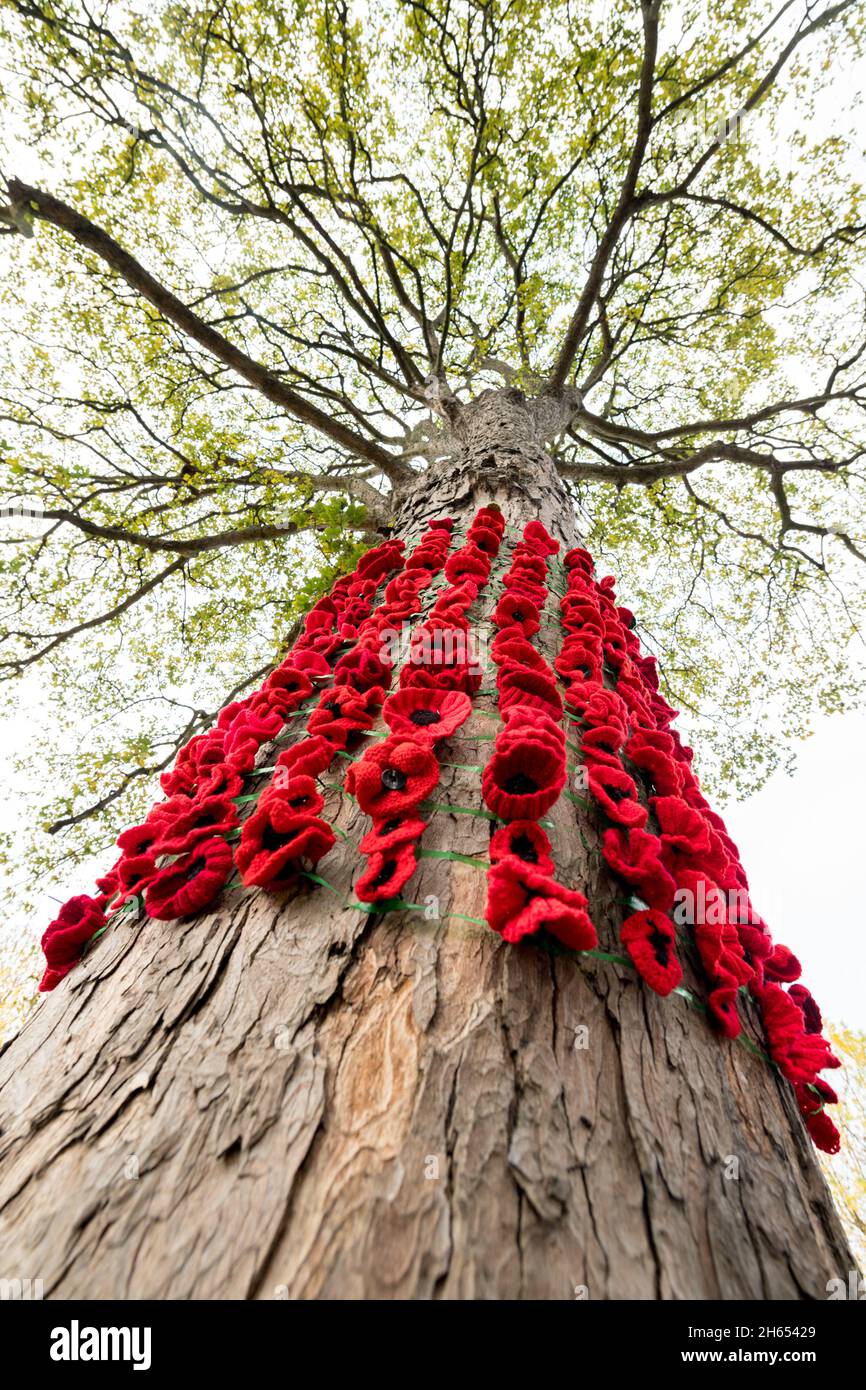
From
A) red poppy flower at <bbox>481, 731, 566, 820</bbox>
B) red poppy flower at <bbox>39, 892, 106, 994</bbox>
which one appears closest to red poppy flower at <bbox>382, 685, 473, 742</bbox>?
red poppy flower at <bbox>481, 731, 566, 820</bbox>

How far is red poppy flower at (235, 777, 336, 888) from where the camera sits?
998 millimetres

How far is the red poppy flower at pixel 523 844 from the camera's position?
0.94m

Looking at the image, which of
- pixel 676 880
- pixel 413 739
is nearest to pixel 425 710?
pixel 413 739

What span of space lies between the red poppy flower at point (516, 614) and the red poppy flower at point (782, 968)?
1.05 meters

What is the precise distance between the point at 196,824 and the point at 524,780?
0.76m

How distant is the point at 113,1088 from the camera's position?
30.6 inches

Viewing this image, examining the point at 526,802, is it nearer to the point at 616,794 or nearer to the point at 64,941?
the point at 616,794

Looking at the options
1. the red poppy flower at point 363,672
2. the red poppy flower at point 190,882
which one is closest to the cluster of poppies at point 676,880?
the red poppy flower at point 363,672

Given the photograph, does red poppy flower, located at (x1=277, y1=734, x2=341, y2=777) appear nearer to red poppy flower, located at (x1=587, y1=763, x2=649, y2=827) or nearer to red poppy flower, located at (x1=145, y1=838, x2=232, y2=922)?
red poppy flower, located at (x1=145, y1=838, x2=232, y2=922)

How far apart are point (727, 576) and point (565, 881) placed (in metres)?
6.23

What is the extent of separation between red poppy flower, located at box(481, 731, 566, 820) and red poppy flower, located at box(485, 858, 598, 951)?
12cm

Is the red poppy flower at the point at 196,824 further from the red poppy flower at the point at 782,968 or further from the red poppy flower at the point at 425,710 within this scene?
the red poppy flower at the point at 782,968

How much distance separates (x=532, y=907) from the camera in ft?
2.73
